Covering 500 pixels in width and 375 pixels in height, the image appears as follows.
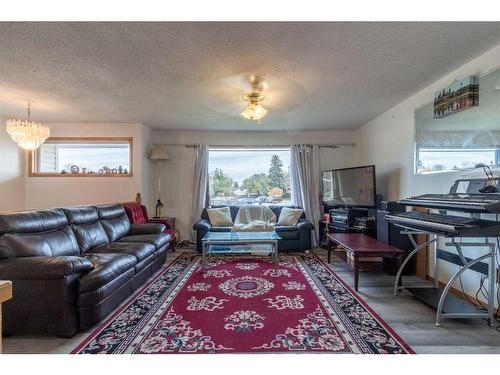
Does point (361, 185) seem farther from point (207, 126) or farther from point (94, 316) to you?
point (94, 316)

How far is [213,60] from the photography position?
246 cm

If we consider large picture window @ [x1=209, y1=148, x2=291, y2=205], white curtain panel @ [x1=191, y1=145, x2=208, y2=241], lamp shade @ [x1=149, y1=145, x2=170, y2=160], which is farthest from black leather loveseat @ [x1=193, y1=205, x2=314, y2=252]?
lamp shade @ [x1=149, y1=145, x2=170, y2=160]

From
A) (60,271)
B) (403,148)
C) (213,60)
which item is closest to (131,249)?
(60,271)

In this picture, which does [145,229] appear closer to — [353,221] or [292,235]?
[292,235]

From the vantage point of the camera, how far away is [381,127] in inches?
176

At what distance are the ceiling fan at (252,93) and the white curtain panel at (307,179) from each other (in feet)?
5.92

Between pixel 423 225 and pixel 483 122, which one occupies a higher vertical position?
pixel 483 122

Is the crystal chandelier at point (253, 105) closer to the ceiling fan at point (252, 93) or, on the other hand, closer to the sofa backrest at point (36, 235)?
the ceiling fan at point (252, 93)

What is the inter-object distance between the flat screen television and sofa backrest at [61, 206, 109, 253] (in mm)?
3765

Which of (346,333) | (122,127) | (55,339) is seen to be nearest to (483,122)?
(346,333)

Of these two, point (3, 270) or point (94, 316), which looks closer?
point (3, 270)

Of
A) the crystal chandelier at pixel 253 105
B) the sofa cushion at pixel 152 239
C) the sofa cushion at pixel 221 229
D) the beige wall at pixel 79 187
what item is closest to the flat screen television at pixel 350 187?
the sofa cushion at pixel 221 229

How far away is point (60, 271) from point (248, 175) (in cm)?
415

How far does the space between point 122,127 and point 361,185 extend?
172 inches
